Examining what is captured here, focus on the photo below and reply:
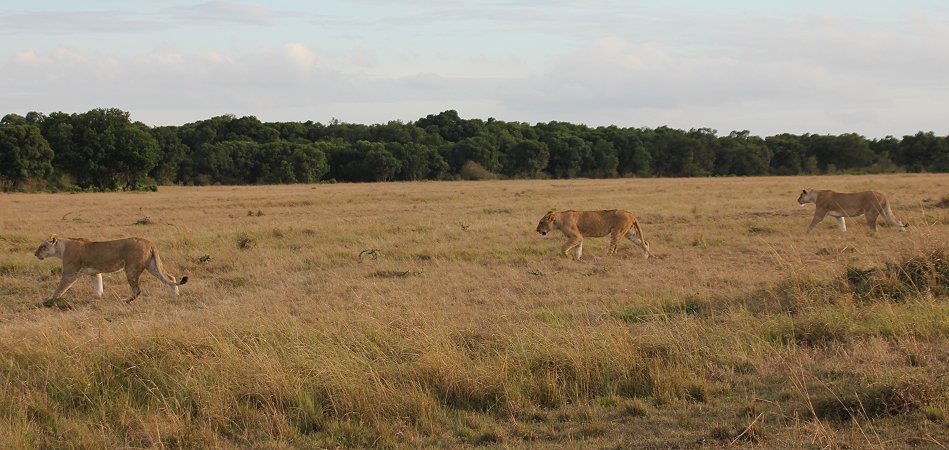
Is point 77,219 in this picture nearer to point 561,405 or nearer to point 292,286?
point 292,286

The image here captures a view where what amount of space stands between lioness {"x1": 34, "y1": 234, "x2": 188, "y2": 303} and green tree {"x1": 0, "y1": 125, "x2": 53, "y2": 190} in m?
42.3

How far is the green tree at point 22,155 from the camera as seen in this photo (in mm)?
48406

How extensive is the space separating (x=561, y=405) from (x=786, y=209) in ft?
66.2

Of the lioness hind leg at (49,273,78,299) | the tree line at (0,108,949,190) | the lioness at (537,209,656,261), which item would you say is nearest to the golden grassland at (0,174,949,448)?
the lioness hind leg at (49,273,78,299)

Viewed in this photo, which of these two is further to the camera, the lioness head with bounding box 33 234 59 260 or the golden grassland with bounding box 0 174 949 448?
the lioness head with bounding box 33 234 59 260

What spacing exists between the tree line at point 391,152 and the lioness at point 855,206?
45.3m

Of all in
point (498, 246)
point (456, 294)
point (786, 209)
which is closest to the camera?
point (456, 294)

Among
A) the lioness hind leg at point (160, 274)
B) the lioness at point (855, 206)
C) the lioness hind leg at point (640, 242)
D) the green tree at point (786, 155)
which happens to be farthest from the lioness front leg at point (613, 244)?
the green tree at point (786, 155)

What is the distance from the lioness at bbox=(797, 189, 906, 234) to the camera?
57.9 feet

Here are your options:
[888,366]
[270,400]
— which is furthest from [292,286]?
[888,366]

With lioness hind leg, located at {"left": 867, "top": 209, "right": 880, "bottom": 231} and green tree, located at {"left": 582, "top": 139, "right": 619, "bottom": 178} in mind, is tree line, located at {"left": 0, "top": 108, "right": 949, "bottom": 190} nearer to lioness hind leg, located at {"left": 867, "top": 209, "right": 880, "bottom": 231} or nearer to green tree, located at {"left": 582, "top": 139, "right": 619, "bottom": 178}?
green tree, located at {"left": 582, "top": 139, "right": 619, "bottom": 178}

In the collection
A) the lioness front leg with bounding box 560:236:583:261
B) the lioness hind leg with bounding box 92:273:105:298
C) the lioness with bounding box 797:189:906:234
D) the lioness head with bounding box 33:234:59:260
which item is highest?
the lioness with bounding box 797:189:906:234

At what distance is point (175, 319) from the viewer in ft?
31.3

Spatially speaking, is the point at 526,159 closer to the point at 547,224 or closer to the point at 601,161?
the point at 601,161
